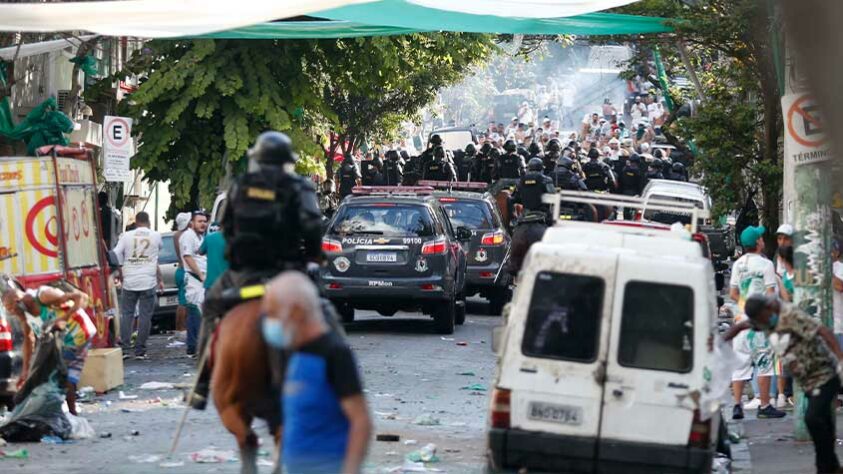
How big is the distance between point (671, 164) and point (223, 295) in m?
33.4

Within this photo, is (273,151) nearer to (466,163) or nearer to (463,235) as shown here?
(463,235)

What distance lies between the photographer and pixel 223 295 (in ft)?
26.0

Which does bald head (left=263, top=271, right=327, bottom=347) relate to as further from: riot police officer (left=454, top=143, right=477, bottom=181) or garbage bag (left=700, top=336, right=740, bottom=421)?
riot police officer (left=454, top=143, right=477, bottom=181)

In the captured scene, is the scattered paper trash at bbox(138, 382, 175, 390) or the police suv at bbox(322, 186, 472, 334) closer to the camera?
the scattered paper trash at bbox(138, 382, 175, 390)

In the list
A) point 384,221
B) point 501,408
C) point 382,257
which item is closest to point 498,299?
point 384,221

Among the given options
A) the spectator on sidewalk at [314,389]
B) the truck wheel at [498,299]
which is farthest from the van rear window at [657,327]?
the truck wheel at [498,299]

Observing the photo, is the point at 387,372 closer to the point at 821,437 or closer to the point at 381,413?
the point at 381,413

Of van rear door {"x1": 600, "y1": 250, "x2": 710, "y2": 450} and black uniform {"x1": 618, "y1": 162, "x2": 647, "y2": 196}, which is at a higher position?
black uniform {"x1": 618, "y1": 162, "x2": 647, "y2": 196}

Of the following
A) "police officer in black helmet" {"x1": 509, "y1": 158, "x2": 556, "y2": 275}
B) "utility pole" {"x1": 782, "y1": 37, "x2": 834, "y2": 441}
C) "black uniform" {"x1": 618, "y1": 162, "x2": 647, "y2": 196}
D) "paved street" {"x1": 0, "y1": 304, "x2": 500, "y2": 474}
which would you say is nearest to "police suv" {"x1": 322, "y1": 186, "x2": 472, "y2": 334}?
"paved street" {"x1": 0, "y1": 304, "x2": 500, "y2": 474}

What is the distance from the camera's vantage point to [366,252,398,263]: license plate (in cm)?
2102

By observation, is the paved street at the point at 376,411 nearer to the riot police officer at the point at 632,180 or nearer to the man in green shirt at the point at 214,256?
the man in green shirt at the point at 214,256

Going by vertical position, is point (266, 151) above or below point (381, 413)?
above

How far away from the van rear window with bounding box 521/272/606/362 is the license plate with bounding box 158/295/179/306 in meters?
12.8

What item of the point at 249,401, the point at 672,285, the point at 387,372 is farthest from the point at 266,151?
the point at 387,372
